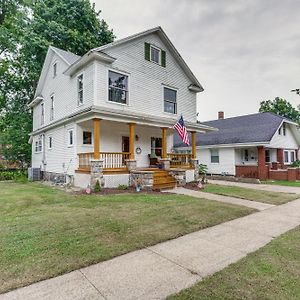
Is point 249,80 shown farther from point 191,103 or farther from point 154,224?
point 154,224

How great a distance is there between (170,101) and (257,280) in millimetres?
13337

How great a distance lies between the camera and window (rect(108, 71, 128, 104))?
12523 millimetres

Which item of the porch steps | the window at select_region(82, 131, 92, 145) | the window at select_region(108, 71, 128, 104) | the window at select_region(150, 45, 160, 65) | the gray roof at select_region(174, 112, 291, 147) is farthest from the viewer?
the gray roof at select_region(174, 112, 291, 147)

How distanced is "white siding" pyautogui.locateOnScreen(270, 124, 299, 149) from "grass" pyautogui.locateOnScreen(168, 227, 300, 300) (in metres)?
18.1

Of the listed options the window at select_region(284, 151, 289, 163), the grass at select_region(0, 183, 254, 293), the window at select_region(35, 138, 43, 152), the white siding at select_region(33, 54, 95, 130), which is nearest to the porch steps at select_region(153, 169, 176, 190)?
the grass at select_region(0, 183, 254, 293)

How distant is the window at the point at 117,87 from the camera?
12.5 meters

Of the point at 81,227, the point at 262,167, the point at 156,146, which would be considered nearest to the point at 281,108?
the point at 262,167

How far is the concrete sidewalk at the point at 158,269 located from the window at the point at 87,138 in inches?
368

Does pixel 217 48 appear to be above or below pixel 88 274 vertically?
above

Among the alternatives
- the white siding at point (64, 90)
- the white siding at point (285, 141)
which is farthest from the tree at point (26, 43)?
the white siding at point (285, 141)

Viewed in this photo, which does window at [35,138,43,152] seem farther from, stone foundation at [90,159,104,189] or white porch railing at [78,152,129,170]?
stone foundation at [90,159,104,189]

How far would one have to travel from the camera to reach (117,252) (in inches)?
161

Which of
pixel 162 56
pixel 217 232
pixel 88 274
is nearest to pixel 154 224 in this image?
pixel 217 232

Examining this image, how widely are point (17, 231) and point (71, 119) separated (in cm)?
831
